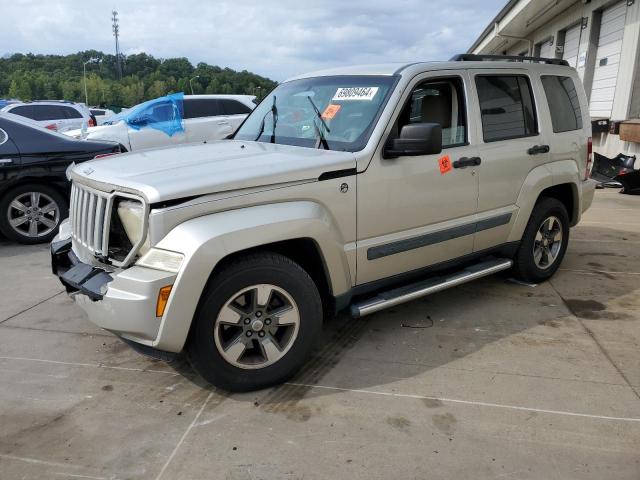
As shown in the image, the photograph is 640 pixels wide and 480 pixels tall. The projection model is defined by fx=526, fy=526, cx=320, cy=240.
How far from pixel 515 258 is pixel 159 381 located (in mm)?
3234

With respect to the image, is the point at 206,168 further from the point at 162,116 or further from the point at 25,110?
the point at 25,110

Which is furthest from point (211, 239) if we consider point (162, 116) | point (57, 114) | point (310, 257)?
point (57, 114)

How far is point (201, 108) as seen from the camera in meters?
11.9

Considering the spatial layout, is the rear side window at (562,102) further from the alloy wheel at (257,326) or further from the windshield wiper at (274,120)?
the alloy wheel at (257,326)

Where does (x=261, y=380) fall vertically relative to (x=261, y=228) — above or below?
below

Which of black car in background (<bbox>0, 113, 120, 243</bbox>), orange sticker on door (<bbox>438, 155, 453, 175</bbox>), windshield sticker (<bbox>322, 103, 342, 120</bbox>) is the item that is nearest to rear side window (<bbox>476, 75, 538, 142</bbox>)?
orange sticker on door (<bbox>438, 155, 453, 175</bbox>)

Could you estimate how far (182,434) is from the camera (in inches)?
108

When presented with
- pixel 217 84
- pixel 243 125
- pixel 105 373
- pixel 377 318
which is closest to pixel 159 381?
pixel 105 373

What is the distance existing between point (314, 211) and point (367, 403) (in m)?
1.15

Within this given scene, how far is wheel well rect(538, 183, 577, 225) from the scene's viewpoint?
4926 millimetres

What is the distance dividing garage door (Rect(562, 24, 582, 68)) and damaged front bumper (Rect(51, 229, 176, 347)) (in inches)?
586

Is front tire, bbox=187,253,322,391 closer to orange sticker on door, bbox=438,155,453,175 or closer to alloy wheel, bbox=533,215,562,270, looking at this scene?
orange sticker on door, bbox=438,155,453,175

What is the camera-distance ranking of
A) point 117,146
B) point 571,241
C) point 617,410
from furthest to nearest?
point 117,146 → point 571,241 → point 617,410

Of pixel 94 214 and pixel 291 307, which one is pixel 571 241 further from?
pixel 94 214
